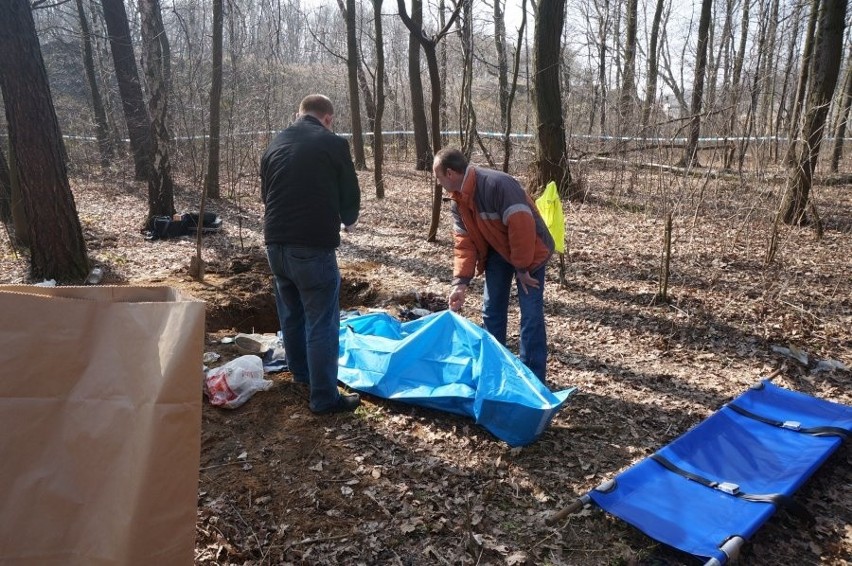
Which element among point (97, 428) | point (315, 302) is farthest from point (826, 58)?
point (97, 428)

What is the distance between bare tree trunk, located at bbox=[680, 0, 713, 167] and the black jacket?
298 cm

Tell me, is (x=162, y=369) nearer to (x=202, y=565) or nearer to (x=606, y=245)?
(x=202, y=565)

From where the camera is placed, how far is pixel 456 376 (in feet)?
12.3

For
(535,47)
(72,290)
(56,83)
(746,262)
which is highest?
(56,83)

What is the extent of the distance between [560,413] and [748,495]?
1.25 meters

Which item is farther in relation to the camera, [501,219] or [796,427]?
[501,219]

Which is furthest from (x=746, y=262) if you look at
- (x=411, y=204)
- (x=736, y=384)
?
(x=411, y=204)

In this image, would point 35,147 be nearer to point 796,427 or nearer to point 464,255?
point 464,255

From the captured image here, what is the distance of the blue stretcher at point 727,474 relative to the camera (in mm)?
2668

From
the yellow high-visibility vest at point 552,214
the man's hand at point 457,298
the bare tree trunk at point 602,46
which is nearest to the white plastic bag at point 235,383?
the man's hand at point 457,298

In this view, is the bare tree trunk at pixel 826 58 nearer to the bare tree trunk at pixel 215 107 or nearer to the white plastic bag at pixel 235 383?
the white plastic bag at pixel 235 383

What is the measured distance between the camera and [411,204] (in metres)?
11.5

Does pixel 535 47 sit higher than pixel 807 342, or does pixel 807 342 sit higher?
pixel 535 47

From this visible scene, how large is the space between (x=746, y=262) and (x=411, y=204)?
20.8 ft
